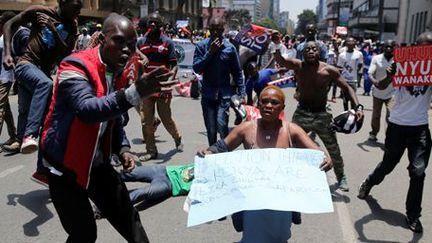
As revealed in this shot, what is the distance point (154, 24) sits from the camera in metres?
6.50

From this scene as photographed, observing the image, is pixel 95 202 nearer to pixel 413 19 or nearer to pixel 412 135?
pixel 412 135

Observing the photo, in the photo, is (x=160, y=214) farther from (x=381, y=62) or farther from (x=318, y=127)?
(x=381, y=62)

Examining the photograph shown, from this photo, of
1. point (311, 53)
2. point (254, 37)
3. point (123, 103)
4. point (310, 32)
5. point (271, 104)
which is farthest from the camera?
point (310, 32)

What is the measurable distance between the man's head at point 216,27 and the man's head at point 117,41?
327cm

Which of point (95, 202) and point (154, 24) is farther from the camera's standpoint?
point (154, 24)

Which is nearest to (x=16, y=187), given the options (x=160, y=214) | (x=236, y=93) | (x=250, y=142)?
(x=160, y=214)

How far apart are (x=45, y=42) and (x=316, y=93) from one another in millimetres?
2744

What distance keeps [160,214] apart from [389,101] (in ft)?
16.8

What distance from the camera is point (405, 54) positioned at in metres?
4.34

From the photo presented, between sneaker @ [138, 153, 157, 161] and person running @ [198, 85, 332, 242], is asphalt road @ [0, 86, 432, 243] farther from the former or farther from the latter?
person running @ [198, 85, 332, 242]

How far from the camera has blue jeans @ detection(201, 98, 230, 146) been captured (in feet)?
19.5

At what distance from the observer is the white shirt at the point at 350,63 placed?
36.6 ft

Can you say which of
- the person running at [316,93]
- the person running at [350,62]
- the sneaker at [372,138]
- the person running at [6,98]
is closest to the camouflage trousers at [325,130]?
the person running at [316,93]

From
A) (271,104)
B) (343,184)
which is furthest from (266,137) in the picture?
(343,184)
